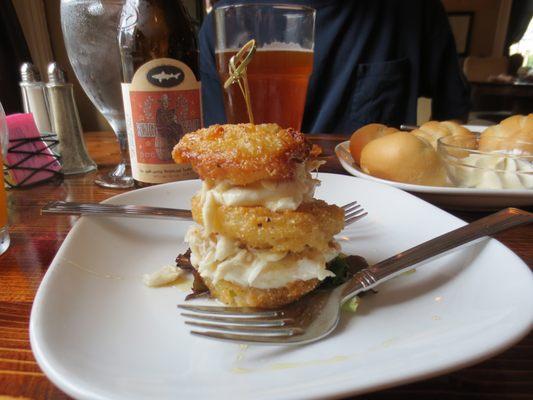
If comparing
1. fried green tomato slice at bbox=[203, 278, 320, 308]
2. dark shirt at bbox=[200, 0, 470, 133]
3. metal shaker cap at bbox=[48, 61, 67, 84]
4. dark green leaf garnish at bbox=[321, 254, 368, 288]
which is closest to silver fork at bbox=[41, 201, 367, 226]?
dark green leaf garnish at bbox=[321, 254, 368, 288]

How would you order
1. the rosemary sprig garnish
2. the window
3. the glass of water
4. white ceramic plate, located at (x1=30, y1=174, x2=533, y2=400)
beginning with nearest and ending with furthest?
white ceramic plate, located at (x1=30, y1=174, x2=533, y2=400) → the rosemary sprig garnish → the glass of water → the window

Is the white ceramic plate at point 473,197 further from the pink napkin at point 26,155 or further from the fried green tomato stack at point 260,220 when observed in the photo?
the pink napkin at point 26,155

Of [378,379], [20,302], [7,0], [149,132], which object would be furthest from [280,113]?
[7,0]

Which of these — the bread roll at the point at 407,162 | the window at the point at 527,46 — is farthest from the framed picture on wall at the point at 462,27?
the bread roll at the point at 407,162

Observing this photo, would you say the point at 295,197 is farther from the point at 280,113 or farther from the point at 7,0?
the point at 7,0

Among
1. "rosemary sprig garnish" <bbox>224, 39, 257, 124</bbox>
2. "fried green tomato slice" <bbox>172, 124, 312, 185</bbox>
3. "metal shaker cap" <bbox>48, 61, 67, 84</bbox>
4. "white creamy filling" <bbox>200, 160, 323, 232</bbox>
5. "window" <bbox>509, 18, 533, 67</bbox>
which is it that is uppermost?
"rosemary sprig garnish" <bbox>224, 39, 257, 124</bbox>

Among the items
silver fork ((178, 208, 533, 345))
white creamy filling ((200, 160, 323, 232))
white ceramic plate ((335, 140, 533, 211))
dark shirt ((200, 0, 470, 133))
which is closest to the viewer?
silver fork ((178, 208, 533, 345))

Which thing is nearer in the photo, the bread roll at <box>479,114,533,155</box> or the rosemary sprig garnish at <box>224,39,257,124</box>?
the rosemary sprig garnish at <box>224,39,257,124</box>

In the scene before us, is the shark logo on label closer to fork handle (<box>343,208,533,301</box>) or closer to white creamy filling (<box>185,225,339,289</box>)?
white creamy filling (<box>185,225,339,289</box>)
